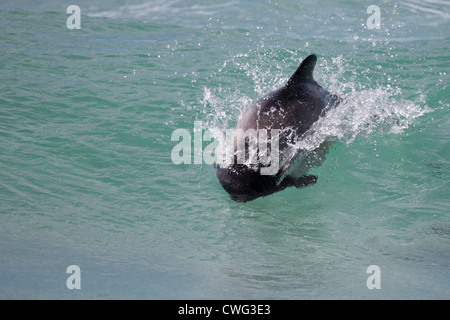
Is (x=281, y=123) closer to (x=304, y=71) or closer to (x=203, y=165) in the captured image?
(x=304, y=71)

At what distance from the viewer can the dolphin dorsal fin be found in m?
6.29

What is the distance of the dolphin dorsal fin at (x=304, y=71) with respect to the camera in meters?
6.29

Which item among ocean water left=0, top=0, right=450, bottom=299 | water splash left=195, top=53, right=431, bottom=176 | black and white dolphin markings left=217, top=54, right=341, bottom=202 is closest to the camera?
ocean water left=0, top=0, right=450, bottom=299

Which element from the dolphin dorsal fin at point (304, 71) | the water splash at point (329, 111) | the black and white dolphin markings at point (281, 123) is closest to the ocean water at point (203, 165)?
the water splash at point (329, 111)

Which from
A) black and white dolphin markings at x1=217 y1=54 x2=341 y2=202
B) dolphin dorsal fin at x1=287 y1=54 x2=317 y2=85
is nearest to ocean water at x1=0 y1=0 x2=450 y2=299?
black and white dolphin markings at x1=217 y1=54 x2=341 y2=202

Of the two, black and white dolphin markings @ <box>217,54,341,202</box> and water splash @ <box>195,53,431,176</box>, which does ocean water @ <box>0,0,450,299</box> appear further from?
black and white dolphin markings @ <box>217,54,341,202</box>

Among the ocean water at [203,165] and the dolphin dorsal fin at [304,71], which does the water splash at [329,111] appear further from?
the dolphin dorsal fin at [304,71]

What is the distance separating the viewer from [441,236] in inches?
220

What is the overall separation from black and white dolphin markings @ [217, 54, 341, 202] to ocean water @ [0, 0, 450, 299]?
167mm

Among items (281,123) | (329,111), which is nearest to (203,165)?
(281,123)

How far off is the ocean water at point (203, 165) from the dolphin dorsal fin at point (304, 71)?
1.79 ft

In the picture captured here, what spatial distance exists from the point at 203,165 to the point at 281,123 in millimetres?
1351
